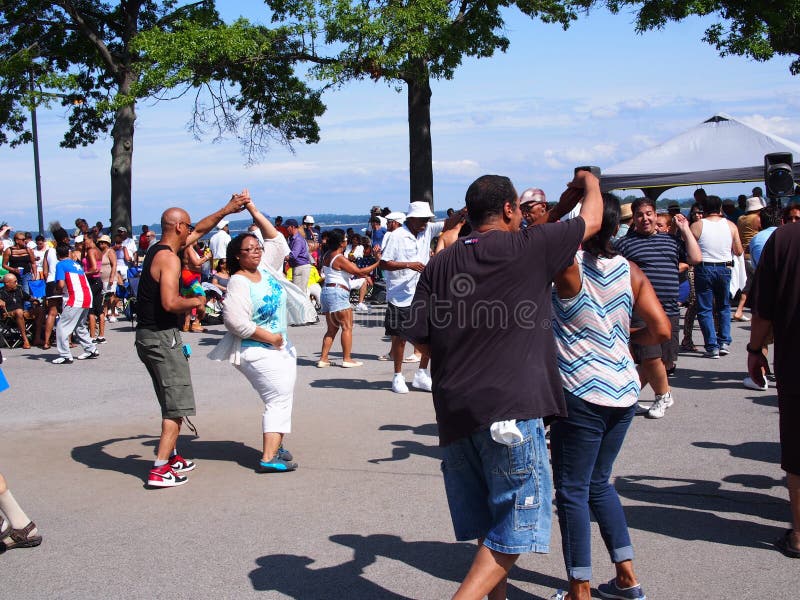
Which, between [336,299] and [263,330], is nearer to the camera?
[263,330]

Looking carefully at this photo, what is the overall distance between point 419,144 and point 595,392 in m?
14.7

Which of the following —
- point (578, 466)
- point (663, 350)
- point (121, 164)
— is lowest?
point (663, 350)

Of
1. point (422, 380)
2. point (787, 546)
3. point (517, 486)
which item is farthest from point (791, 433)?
point (422, 380)

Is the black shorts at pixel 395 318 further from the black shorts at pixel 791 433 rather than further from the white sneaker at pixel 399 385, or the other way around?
the black shorts at pixel 791 433

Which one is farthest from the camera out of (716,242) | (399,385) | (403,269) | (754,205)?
(754,205)

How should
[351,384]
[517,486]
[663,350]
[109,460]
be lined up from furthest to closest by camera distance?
[351,384] → [663,350] → [109,460] → [517,486]

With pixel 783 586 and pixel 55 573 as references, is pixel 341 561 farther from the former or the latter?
pixel 783 586

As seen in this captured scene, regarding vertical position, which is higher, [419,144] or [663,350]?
[419,144]

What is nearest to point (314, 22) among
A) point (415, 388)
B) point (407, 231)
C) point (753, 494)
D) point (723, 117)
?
point (723, 117)

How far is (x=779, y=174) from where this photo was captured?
27.7ft

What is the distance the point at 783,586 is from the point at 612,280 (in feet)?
5.66

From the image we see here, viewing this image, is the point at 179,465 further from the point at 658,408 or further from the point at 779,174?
the point at 779,174

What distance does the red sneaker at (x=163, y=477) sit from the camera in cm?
602

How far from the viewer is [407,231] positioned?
374 inches
